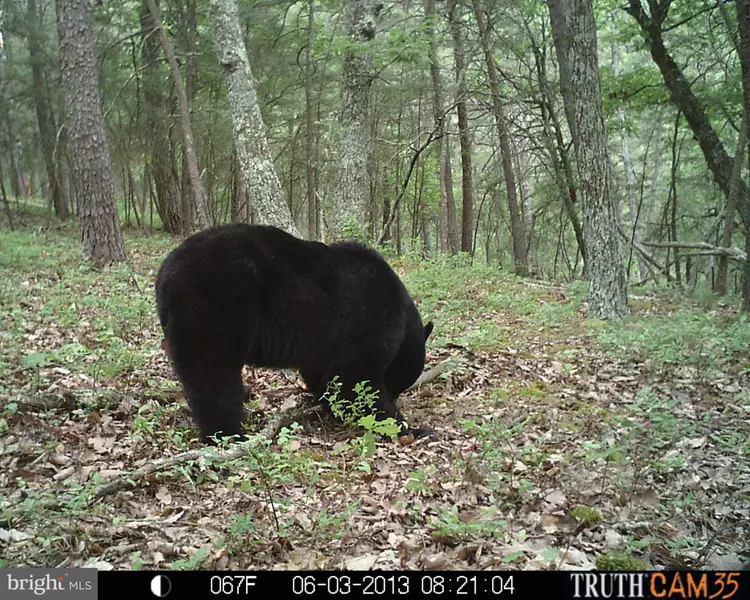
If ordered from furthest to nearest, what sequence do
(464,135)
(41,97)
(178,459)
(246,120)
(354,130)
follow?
(41,97), (464,135), (354,130), (246,120), (178,459)

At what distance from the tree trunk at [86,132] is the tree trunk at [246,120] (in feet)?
11.5

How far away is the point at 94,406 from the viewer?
18.0 ft

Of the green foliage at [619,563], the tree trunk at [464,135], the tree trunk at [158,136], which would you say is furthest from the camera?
the tree trunk at [158,136]

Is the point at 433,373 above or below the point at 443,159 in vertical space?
below

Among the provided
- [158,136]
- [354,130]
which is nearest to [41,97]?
[158,136]

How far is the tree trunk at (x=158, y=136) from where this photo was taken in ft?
60.3

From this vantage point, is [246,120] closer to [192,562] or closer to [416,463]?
[416,463]

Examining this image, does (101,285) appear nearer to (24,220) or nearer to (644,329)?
(644,329)

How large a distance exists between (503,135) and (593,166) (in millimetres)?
7239

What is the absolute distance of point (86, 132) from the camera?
38.7ft

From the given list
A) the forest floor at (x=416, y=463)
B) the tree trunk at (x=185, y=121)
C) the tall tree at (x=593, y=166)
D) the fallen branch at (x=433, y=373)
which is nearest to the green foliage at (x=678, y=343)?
the forest floor at (x=416, y=463)

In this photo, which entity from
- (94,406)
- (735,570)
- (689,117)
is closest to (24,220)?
(94,406)

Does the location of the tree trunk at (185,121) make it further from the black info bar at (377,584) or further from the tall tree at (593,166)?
the black info bar at (377,584)

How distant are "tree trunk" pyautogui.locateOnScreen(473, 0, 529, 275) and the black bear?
9522mm
